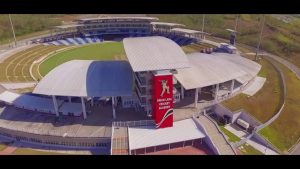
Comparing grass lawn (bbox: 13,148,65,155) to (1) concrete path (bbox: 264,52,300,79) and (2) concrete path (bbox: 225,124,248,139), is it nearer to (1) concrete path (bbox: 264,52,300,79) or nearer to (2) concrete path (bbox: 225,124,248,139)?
(2) concrete path (bbox: 225,124,248,139)

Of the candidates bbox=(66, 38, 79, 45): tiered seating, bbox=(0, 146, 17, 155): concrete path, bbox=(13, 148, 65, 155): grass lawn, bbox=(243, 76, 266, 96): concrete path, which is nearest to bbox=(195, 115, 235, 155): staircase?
bbox=(243, 76, 266, 96): concrete path

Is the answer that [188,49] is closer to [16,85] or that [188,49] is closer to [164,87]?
[164,87]

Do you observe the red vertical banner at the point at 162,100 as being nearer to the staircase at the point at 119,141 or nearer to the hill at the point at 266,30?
the staircase at the point at 119,141

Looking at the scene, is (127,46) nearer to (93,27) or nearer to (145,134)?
(145,134)

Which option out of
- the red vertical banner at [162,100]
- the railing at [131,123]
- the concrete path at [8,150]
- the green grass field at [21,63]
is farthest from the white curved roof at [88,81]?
the green grass field at [21,63]

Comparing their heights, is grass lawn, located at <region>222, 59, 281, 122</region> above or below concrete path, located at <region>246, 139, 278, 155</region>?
above

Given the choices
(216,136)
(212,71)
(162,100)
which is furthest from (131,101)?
(212,71)
